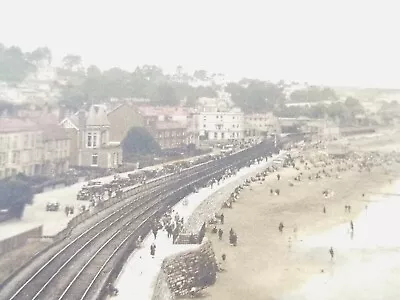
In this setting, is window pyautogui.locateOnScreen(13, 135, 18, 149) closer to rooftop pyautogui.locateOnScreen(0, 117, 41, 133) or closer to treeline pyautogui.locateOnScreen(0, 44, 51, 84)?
rooftop pyautogui.locateOnScreen(0, 117, 41, 133)

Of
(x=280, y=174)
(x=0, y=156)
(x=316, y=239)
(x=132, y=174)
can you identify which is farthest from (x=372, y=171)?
(x=0, y=156)

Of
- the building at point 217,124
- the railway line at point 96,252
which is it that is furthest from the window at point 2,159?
the building at point 217,124

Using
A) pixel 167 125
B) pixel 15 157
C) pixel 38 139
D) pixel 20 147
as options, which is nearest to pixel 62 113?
pixel 38 139

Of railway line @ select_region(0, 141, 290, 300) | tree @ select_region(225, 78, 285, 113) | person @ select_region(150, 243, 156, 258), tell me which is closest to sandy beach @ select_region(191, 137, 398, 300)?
person @ select_region(150, 243, 156, 258)

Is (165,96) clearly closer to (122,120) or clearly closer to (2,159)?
(122,120)

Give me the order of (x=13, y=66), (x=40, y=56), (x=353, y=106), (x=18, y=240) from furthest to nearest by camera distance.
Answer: (x=353, y=106)
(x=40, y=56)
(x=13, y=66)
(x=18, y=240)

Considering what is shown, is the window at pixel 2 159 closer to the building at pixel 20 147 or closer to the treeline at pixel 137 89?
the building at pixel 20 147
